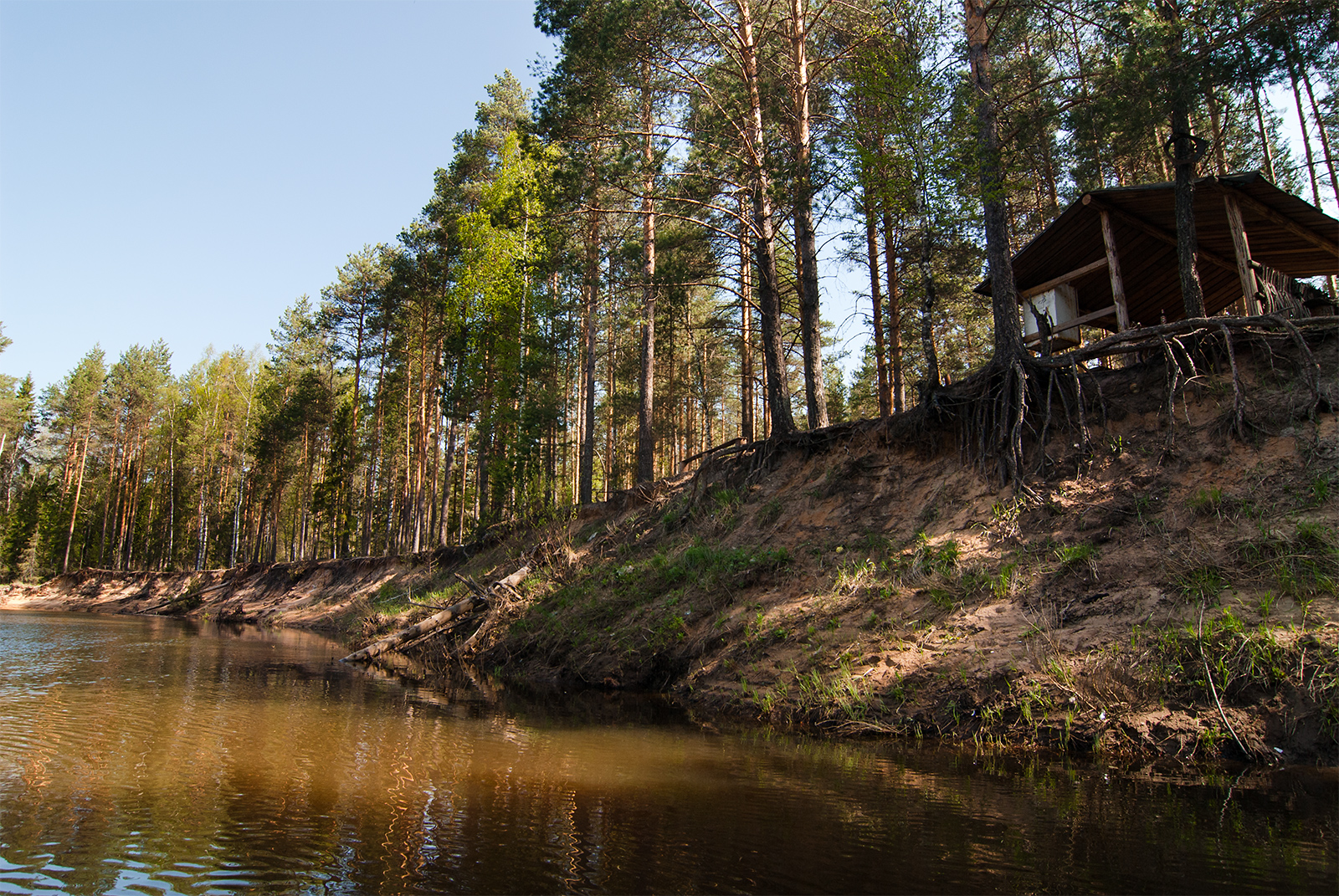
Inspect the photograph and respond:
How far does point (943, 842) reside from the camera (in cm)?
378

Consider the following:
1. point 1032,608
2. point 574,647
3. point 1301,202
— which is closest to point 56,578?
point 574,647

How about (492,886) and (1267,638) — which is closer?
(492,886)

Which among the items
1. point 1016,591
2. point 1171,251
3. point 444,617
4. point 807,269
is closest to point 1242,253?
point 1171,251

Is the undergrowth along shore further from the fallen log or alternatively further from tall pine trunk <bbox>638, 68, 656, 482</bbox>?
tall pine trunk <bbox>638, 68, 656, 482</bbox>

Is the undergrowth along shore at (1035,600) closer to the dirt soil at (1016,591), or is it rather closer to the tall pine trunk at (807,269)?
the dirt soil at (1016,591)

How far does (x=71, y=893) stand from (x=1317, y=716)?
778cm

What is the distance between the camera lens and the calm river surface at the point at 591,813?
11.0ft

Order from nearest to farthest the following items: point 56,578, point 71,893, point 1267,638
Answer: point 71,893 < point 1267,638 < point 56,578

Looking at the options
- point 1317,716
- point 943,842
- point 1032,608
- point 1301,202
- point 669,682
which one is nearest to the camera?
point 943,842

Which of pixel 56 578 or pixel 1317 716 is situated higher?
pixel 56 578

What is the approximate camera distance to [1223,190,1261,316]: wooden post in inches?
410

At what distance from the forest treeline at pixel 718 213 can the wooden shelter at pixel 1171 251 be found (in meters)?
1.02

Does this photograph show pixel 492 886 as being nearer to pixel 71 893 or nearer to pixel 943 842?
pixel 71 893

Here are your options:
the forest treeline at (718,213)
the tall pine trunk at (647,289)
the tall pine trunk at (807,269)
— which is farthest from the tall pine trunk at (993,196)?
the tall pine trunk at (647,289)
